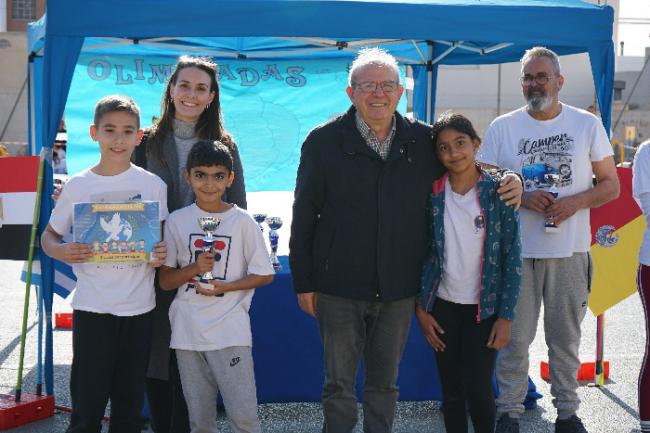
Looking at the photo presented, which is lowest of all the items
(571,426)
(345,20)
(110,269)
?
(571,426)

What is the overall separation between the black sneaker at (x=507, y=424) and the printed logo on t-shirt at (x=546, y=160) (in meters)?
1.10

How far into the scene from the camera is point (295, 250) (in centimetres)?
307

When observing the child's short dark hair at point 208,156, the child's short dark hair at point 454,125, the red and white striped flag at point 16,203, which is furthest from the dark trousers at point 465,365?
the red and white striped flag at point 16,203

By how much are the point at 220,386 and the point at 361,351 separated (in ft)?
Result: 1.90

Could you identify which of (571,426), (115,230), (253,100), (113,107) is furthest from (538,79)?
(253,100)

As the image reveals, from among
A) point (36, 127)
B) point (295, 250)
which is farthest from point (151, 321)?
point (36, 127)

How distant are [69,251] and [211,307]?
59 cm

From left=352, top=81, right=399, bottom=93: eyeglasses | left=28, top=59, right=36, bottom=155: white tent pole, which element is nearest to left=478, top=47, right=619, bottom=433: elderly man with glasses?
left=352, top=81, right=399, bottom=93: eyeglasses

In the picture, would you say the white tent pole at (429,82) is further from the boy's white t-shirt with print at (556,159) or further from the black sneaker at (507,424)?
the black sneaker at (507,424)

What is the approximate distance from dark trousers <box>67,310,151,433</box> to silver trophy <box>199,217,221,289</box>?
0.32 metres

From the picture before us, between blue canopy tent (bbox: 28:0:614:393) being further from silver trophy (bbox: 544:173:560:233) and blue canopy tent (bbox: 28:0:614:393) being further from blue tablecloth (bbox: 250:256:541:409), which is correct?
blue tablecloth (bbox: 250:256:541:409)

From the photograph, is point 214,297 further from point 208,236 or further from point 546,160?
point 546,160

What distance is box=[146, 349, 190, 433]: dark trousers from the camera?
3236 millimetres

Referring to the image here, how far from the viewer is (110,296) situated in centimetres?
304
